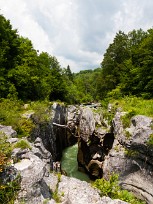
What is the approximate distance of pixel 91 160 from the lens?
80.5 ft

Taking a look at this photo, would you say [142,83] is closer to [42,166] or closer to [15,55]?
[15,55]

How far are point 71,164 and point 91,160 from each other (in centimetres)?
462

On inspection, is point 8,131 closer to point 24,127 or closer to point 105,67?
point 24,127

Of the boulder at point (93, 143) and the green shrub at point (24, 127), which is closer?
the green shrub at point (24, 127)

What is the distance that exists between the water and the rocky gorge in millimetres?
731

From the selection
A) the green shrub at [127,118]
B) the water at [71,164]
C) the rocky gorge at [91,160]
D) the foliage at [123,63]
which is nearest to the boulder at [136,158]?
the rocky gorge at [91,160]

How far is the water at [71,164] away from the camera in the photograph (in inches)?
968

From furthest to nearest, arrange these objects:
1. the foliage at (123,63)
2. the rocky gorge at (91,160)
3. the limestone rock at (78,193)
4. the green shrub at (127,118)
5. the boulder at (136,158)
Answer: the foliage at (123,63) → the green shrub at (127,118) → the boulder at (136,158) → the rocky gorge at (91,160) → the limestone rock at (78,193)

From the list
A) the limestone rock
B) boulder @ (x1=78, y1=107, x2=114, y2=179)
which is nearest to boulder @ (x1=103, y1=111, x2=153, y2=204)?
boulder @ (x1=78, y1=107, x2=114, y2=179)

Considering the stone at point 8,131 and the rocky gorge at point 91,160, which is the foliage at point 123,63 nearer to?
the rocky gorge at point 91,160

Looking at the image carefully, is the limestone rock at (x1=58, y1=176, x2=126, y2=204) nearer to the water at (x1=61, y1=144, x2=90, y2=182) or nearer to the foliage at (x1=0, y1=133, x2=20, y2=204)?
the foliage at (x1=0, y1=133, x2=20, y2=204)

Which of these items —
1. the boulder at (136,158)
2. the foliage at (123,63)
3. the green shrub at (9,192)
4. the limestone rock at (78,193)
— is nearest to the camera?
the green shrub at (9,192)

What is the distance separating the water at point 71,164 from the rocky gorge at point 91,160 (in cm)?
73

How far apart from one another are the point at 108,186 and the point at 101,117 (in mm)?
14363
